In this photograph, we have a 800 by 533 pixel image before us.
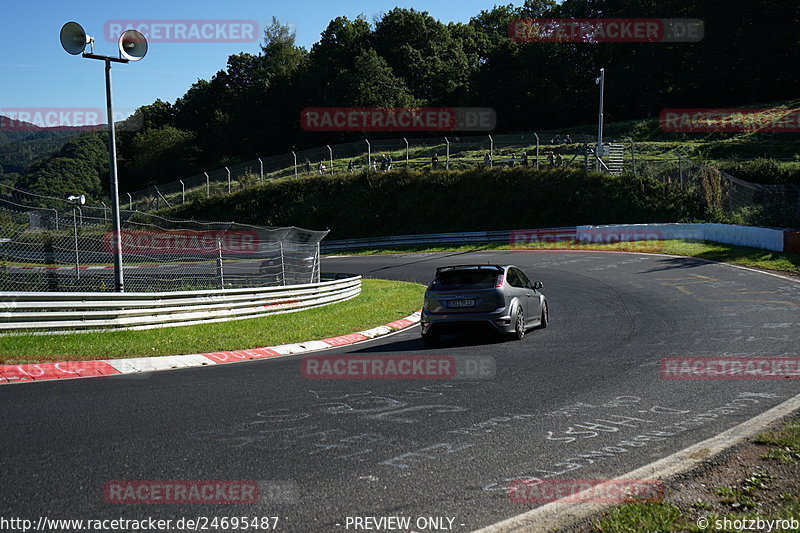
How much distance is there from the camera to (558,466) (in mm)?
5363

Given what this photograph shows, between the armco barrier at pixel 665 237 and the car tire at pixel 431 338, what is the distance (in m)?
18.3

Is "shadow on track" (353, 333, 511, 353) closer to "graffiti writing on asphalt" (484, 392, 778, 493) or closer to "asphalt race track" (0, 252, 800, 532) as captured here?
"asphalt race track" (0, 252, 800, 532)

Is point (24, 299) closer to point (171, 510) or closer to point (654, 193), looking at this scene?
point (171, 510)

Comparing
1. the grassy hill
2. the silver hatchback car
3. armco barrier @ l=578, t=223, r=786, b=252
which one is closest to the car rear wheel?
Answer: the silver hatchback car

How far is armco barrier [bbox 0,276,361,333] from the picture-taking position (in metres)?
11.6

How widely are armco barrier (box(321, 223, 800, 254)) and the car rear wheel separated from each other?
17.2 metres

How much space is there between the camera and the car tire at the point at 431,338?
1244cm

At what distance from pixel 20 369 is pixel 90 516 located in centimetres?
656

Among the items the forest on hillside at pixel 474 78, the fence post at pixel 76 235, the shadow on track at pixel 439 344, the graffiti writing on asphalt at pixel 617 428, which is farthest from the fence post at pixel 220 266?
the forest on hillside at pixel 474 78

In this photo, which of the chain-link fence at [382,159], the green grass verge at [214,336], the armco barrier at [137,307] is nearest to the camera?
the green grass verge at [214,336]

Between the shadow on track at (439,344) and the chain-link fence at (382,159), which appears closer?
the shadow on track at (439,344)

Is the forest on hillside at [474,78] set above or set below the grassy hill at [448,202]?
above

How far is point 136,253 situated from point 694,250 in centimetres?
2193

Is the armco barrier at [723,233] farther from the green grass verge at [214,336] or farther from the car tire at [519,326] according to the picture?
the car tire at [519,326]
